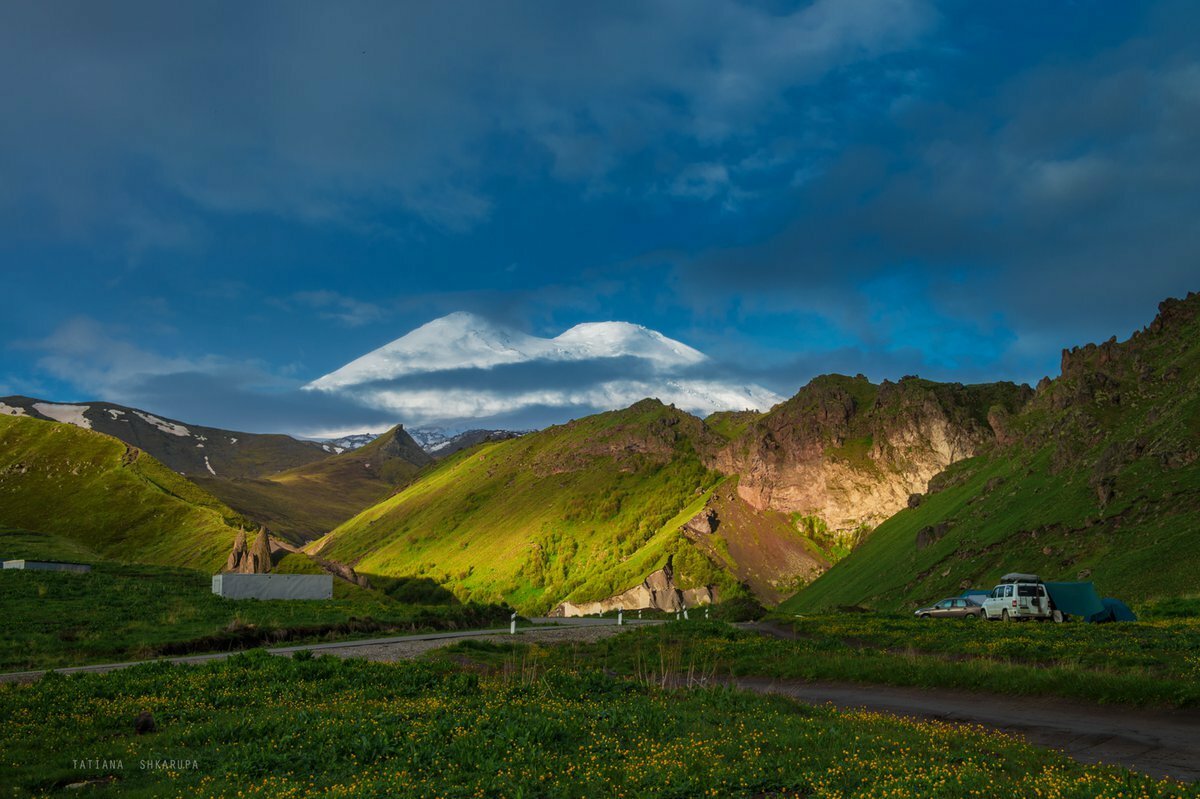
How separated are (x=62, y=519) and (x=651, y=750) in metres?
132

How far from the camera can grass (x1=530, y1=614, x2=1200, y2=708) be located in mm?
19922

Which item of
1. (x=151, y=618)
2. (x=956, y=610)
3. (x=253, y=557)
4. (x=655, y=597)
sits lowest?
(x=655, y=597)

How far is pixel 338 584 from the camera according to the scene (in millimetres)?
73188

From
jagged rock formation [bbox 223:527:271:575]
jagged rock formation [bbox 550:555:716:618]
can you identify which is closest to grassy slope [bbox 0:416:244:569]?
jagged rock formation [bbox 223:527:271:575]

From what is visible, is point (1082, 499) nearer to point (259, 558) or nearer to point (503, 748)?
point (503, 748)

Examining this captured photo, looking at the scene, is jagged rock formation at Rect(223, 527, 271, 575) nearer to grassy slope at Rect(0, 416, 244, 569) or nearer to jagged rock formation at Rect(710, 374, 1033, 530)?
grassy slope at Rect(0, 416, 244, 569)

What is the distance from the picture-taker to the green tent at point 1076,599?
133 feet

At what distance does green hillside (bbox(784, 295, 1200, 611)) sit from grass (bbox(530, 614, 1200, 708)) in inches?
976

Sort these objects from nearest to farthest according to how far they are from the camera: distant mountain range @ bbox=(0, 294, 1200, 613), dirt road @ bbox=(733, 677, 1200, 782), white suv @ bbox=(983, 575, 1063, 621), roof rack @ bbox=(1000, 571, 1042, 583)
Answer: dirt road @ bbox=(733, 677, 1200, 782) → white suv @ bbox=(983, 575, 1063, 621) → roof rack @ bbox=(1000, 571, 1042, 583) → distant mountain range @ bbox=(0, 294, 1200, 613)

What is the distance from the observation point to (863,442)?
146 meters

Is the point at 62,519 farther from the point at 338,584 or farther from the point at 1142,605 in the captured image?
the point at 1142,605

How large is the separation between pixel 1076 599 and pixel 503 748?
40907 mm

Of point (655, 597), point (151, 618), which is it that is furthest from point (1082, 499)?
point (655, 597)

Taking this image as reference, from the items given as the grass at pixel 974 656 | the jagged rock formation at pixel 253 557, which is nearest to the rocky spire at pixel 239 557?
the jagged rock formation at pixel 253 557
